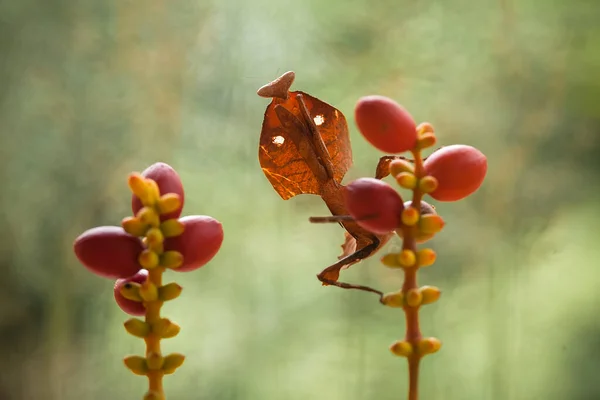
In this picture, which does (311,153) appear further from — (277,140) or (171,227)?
(171,227)

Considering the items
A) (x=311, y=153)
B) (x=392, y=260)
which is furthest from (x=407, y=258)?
(x=311, y=153)

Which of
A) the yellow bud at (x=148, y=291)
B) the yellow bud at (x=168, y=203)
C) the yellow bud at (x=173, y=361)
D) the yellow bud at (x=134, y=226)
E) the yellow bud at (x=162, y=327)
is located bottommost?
the yellow bud at (x=173, y=361)

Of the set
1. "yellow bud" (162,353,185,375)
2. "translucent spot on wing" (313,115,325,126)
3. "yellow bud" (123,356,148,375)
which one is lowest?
"yellow bud" (123,356,148,375)

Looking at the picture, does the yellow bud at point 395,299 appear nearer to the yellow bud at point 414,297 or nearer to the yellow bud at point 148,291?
the yellow bud at point 414,297

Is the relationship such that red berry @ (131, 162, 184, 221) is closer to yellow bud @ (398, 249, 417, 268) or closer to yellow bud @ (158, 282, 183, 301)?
yellow bud @ (158, 282, 183, 301)

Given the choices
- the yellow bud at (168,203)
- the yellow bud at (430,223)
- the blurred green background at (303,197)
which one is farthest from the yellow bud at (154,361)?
the blurred green background at (303,197)

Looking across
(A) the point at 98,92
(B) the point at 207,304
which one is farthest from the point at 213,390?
(A) the point at 98,92

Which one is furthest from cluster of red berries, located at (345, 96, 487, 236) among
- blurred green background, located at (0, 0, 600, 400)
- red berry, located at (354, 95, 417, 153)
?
blurred green background, located at (0, 0, 600, 400)
